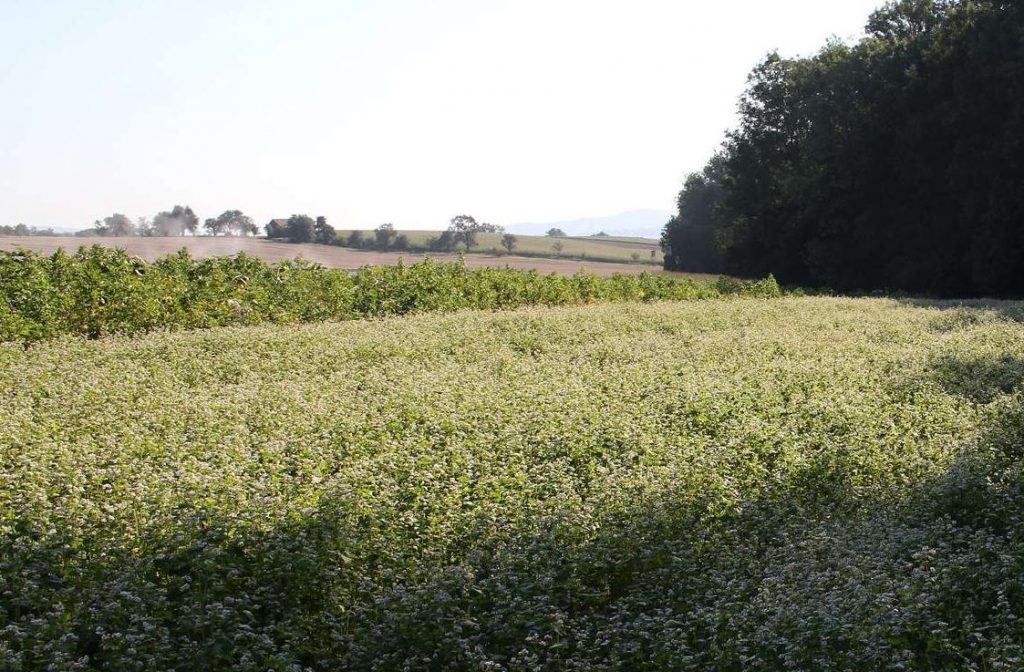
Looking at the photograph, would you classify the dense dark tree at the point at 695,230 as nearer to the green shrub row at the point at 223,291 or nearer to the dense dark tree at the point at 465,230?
the dense dark tree at the point at 465,230

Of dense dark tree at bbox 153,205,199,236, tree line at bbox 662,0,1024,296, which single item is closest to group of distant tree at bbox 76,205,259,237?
dense dark tree at bbox 153,205,199,236

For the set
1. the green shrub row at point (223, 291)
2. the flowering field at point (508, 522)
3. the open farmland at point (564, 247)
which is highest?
the open farmland at point (564, 247)

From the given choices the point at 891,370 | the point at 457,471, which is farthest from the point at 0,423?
the point at 891,370

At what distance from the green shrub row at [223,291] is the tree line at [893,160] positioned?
18.7m

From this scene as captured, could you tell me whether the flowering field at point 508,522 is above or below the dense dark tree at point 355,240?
below

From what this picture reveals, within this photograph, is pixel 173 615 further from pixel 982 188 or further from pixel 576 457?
pixel 982 188

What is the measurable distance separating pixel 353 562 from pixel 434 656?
1.31 metres

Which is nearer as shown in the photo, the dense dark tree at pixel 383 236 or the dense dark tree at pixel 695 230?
the dense dark tree at pixel 383 236

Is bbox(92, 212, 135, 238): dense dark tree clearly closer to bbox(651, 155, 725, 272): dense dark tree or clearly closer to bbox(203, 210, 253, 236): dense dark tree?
bbox(203, 210, 253, 236): dense dark tree

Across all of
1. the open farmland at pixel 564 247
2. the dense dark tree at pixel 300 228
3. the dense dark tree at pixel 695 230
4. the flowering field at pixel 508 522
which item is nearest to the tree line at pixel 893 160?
the dense dark tree at pixel 695 230

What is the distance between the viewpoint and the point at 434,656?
536 cm

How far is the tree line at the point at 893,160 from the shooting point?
39.1 metres

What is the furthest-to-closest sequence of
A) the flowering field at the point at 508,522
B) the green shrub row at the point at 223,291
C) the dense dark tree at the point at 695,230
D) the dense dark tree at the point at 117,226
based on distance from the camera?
the dense dark tree at the point at 695,230, the dense dark tree at the point at 117,226, the green shrub row at the point at 223,291, the flowering field at the point at 508,522

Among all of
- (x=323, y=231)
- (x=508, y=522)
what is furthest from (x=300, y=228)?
(x=508, y=522)
